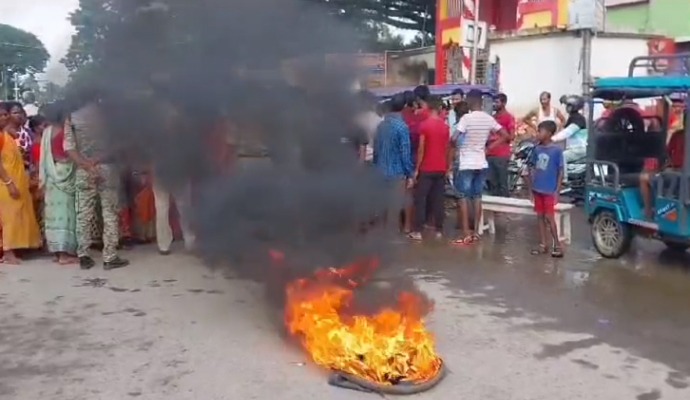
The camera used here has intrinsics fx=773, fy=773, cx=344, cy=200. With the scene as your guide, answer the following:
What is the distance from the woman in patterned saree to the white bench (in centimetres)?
451

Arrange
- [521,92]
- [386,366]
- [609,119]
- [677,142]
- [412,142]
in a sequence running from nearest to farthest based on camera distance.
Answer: [386,366] → [677,142] → [609,119] → [412,142] → [521,92]

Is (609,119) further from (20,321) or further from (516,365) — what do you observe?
(20,321)

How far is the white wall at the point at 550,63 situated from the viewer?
1395cm

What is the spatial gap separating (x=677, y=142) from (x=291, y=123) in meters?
4.28

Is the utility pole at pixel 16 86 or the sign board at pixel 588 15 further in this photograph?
the sign board at pixel 588 15

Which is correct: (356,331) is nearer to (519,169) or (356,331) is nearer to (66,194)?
(66,194)

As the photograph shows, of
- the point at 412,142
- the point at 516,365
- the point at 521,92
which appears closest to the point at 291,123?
the point at 516,365

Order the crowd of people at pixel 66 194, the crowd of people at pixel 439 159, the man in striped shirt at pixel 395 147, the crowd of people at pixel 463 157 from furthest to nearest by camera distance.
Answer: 1. the man in striped shirt at pixel 395 147
2. the crowd of people at pixel 439 159
3. the crowd of people at pixel 463 157
4. the crowd of people at pixel 66 194

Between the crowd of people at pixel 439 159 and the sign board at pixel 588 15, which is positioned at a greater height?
the sign board at pixel 588 15

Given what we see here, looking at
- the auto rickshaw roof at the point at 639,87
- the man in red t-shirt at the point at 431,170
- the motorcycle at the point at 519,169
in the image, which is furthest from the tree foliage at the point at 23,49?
the motorcycle at the point at 519,169

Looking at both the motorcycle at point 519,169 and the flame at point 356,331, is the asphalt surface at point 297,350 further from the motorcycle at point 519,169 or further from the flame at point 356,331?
the motorcycle at point 519,169

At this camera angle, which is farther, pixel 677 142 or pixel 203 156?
pixel 677 142

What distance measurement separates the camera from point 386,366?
4215mm

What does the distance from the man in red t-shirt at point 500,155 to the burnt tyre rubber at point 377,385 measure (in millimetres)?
5475
